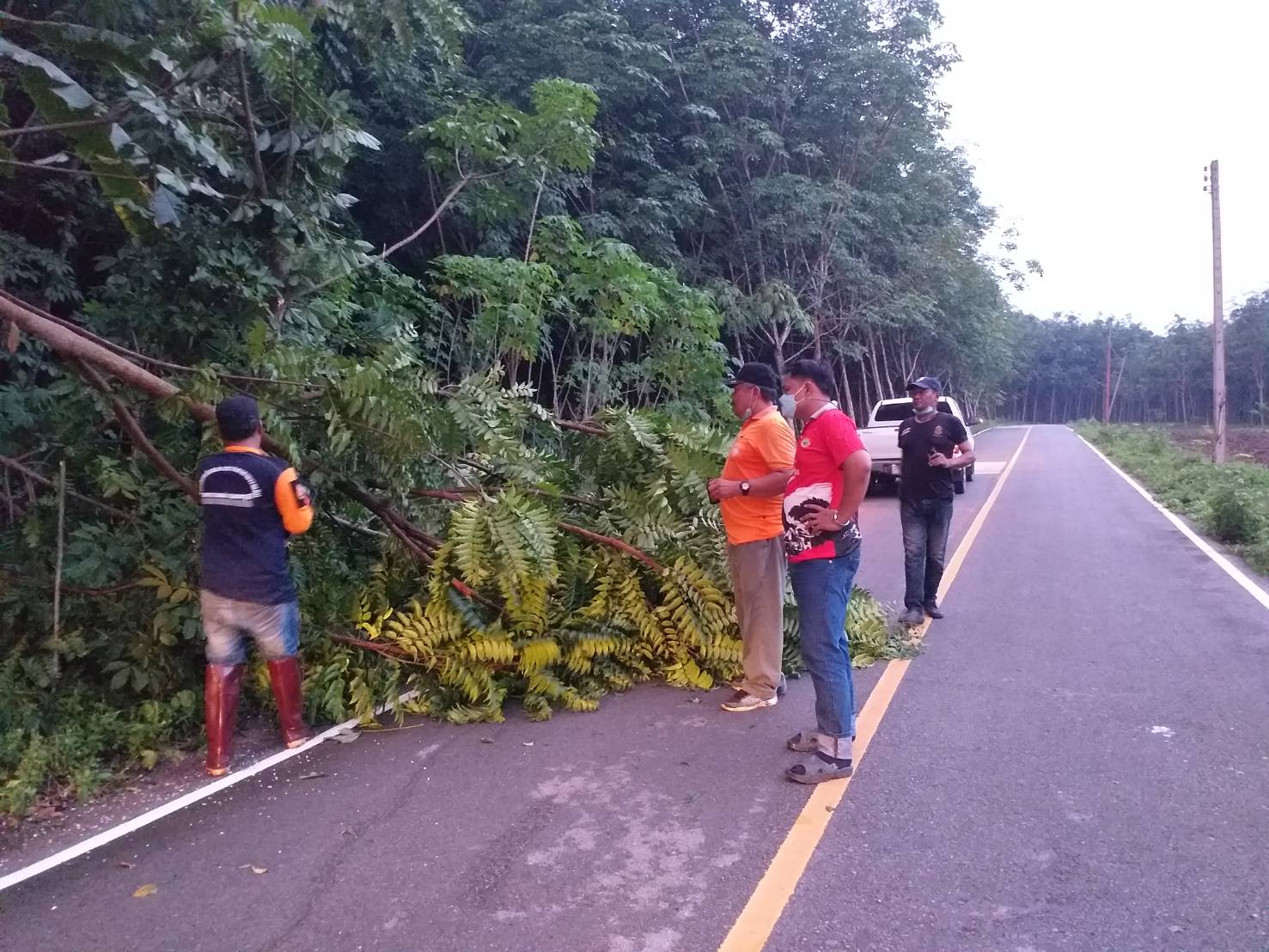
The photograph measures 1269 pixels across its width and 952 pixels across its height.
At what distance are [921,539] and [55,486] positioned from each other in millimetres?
6191

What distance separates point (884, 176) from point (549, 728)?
934 inches

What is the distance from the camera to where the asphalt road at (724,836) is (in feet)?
11.5

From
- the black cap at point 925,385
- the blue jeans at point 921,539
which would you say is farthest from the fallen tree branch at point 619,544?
the black cap at point 925,385

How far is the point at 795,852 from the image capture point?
404 centimetres

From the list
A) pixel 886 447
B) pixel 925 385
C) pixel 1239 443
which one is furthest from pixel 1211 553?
pixel 1239 443

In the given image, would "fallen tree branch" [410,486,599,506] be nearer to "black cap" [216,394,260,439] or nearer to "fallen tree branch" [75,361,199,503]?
"fallen tree branch" [75,361,199,503]

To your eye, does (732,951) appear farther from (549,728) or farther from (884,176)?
(884,176)

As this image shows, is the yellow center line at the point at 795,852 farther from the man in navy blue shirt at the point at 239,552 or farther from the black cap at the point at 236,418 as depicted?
the black cap at the point at 236,418

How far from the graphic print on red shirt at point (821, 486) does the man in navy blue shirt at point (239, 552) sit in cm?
244

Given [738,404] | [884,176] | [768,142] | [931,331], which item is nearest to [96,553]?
[738,404]

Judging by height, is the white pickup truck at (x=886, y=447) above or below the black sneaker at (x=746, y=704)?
above

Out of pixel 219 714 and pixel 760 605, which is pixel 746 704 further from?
pixel 219 714

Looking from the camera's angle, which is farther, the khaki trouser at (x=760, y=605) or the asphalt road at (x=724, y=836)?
the khaki trouser at (x=760, y=605)

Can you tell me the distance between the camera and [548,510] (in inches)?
259
